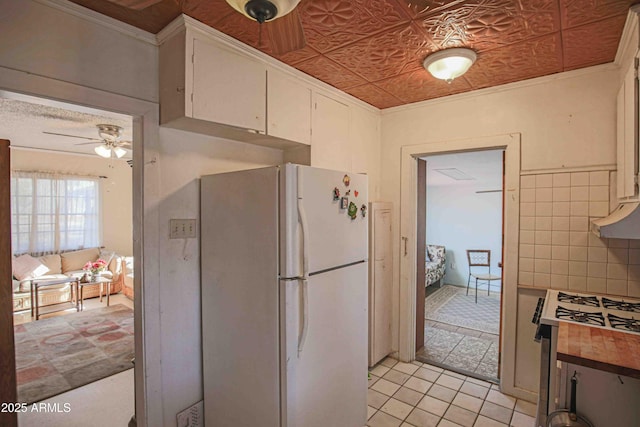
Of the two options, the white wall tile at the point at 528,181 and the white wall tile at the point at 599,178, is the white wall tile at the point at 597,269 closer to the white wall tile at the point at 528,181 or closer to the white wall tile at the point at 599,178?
the white wall tile at the point at 599,178

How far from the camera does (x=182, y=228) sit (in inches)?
72.9

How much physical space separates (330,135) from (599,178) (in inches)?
74.3

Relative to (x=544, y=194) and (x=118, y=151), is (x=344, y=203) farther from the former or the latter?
(x=118, y=151)

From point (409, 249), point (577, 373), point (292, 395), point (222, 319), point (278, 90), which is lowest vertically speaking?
point (292, 395)

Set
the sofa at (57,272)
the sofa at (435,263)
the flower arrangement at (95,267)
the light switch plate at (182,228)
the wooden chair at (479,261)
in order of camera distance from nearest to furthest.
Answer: the light switch plate at (182,228)
the sofa at (57,272)
the flower arrangement at (95,267)
the sofa at (435,263)
the wooden chair at (479,261)

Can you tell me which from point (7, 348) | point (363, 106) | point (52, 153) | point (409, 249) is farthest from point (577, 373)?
point (52, 153)

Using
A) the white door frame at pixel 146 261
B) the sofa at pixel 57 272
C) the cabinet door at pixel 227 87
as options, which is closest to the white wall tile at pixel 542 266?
the cabinet door at pixel 227 87

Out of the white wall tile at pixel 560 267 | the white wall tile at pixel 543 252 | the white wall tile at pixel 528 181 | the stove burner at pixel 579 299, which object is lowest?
the stove burner at pixel 579 299

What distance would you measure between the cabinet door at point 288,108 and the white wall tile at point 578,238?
199 cm

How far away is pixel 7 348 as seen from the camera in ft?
5.28

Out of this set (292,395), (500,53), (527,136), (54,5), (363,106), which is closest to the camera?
(54,5)

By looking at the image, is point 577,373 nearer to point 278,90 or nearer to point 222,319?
point 222,319

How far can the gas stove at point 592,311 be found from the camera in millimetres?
1621

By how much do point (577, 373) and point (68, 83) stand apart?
267 cm
